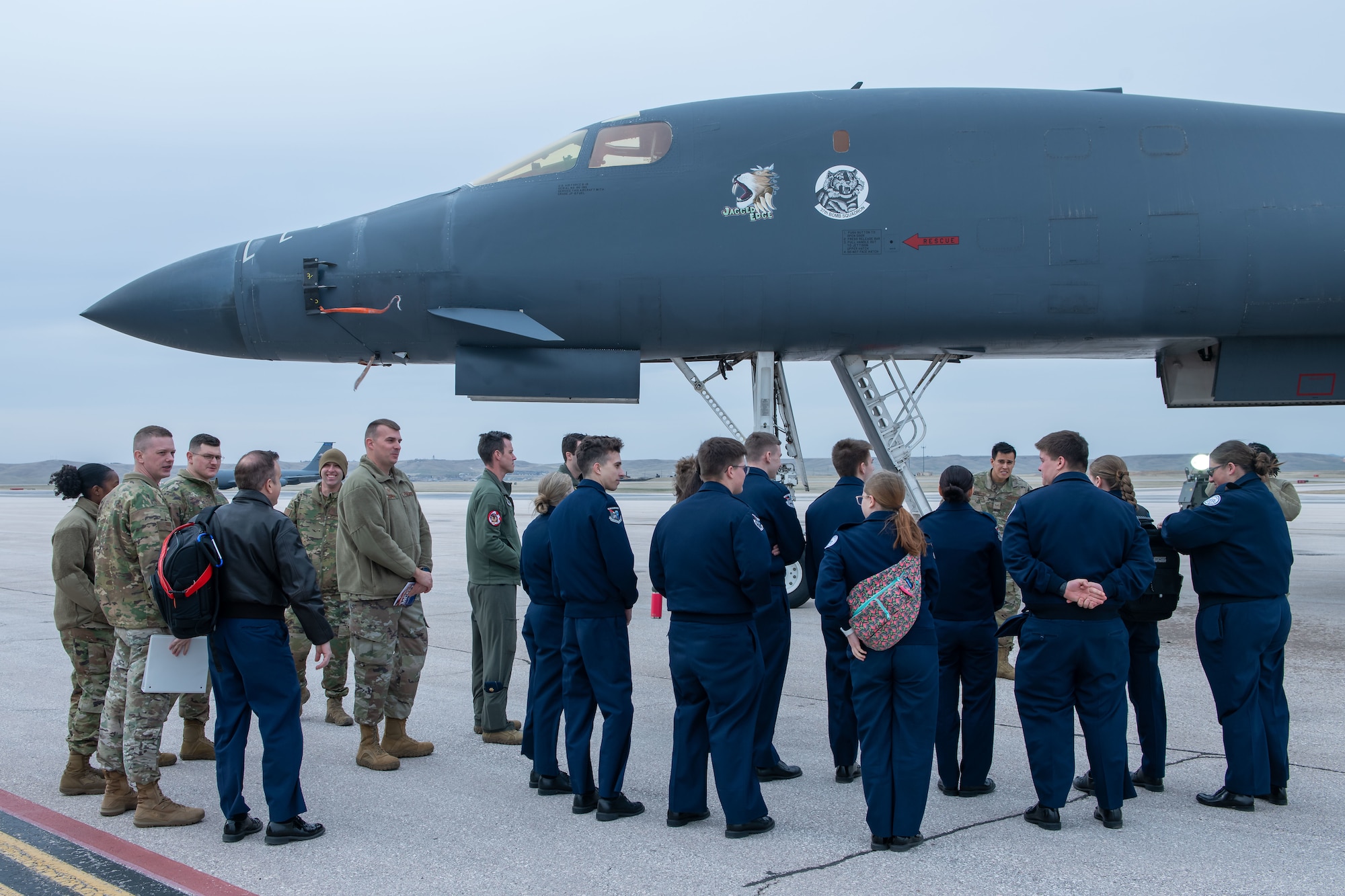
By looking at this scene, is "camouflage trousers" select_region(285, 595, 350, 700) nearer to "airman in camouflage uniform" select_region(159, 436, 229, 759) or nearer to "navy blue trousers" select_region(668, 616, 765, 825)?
"airman in camouflage uniform" select_region(159, 436, 229, 759)

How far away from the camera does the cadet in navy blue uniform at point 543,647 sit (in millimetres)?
4809

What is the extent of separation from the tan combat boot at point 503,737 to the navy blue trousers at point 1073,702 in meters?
2.81

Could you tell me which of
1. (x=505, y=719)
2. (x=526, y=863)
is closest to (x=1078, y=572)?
(x=526, y=863)

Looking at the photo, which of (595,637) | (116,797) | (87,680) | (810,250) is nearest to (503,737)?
(595,637)

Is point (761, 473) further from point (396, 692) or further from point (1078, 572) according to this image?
point (396, 692)

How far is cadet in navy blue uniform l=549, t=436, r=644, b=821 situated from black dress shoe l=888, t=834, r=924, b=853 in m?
1.13

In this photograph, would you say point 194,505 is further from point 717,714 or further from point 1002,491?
point 1002,491

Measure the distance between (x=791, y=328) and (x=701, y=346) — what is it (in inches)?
33.2

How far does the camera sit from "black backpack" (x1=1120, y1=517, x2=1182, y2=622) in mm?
4660

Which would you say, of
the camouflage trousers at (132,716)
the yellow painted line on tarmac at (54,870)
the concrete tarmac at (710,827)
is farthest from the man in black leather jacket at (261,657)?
the yellow painted line on tarmac at (54,870)

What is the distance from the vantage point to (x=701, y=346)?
9.23m

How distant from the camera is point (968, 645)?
4582 millimetres

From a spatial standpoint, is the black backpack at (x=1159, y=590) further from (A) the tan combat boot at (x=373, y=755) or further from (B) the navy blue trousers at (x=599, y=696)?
(A) the tan combat boot at (x=373, y=755)

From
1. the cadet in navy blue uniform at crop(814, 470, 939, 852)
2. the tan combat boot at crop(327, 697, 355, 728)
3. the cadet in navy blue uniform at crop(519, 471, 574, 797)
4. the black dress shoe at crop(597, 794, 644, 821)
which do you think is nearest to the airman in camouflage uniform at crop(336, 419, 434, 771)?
the cadet in navy blue uniform at crop(519, 471, 574, 797)
